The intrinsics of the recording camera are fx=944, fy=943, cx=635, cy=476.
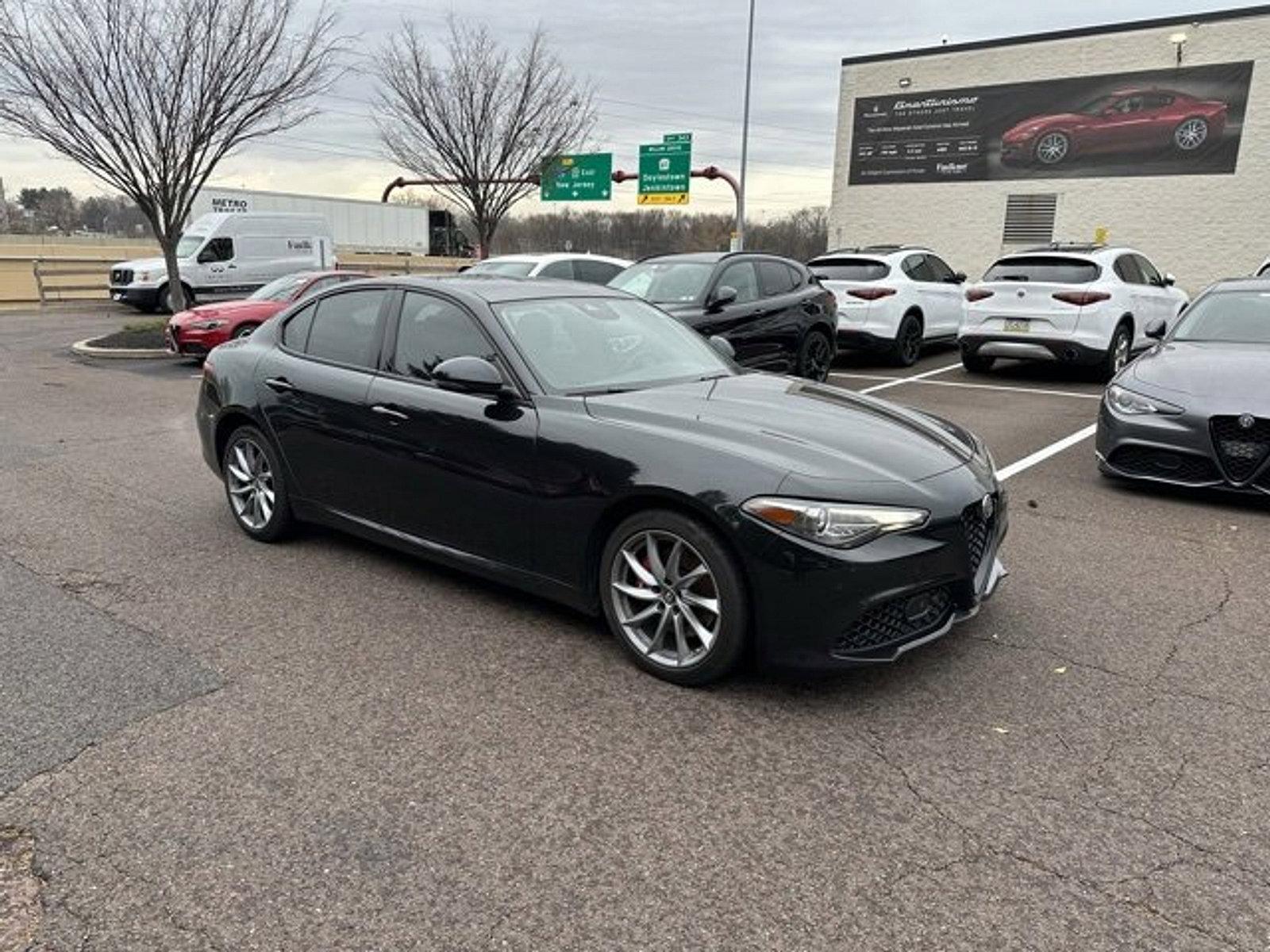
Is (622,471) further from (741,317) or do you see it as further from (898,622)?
(741,317)

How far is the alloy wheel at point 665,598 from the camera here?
3.53m

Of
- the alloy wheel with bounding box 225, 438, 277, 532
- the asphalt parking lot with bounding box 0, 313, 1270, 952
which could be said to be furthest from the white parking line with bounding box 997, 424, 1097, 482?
the alloy wheel with bounding box 225, 438, 277, 532

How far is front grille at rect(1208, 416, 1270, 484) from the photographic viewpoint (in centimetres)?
586

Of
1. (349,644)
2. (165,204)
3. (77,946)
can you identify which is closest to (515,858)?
(77,946)

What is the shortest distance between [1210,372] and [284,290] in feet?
41.1

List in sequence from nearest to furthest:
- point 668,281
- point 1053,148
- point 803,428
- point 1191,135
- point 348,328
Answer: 1. point 803,428
2. point 348,328
3. point 668,281
4. point 1191,135
5. point 1053,148

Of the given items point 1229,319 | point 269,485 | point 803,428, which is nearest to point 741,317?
point 1229,319

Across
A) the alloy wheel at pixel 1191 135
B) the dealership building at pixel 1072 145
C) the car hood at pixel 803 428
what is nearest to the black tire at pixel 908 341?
the car hood at pixel 803 428

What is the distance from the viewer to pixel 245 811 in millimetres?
2809

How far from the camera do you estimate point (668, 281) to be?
392 inches

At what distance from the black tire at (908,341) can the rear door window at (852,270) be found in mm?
727

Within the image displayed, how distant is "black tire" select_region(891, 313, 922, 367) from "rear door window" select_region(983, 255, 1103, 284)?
4.83 ft

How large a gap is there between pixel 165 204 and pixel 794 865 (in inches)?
646

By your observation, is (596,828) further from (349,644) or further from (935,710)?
(349,644)
